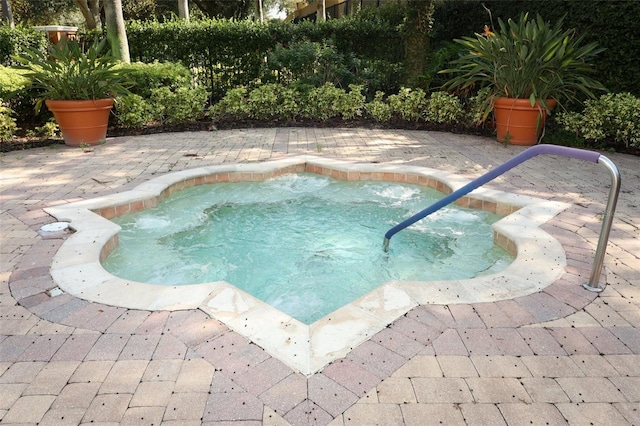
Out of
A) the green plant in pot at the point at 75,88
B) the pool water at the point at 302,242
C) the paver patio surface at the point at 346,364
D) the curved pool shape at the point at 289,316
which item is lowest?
the pool water at the point at 302,242

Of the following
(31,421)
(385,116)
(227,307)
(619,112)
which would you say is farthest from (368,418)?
(385,116)

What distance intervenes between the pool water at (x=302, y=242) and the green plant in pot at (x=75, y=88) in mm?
2758

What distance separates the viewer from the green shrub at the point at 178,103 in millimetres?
7863

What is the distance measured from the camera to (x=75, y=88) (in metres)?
6.48

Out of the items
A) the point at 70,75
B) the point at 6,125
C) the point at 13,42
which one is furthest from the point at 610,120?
the point at 13,42

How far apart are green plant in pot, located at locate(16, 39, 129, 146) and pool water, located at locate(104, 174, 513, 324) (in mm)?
2758

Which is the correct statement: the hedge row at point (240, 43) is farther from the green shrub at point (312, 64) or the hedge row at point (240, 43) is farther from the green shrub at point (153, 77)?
the green shrub at point (153, 77)

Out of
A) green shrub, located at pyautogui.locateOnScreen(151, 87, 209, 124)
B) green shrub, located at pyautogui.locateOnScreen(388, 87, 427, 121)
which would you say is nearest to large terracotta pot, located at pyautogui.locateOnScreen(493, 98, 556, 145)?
green shrub, located at pyautogui.locateOnScreen(388, 87, 427, 121)

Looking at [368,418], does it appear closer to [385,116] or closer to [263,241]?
[263,241]

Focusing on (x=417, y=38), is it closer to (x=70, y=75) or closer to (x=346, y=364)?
(x=70, y=75)

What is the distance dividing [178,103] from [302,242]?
5182mm

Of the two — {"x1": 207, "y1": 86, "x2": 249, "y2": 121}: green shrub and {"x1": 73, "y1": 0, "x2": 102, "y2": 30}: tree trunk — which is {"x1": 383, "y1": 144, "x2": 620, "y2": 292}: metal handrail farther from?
{"x1": 73, "y1": 0, "x2": 102, "y2": 30}: tree trunk

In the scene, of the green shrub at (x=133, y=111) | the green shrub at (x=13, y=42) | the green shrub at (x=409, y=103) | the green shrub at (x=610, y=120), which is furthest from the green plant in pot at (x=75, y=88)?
the green shrub at (x=610, y=120)

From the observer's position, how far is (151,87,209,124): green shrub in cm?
786
